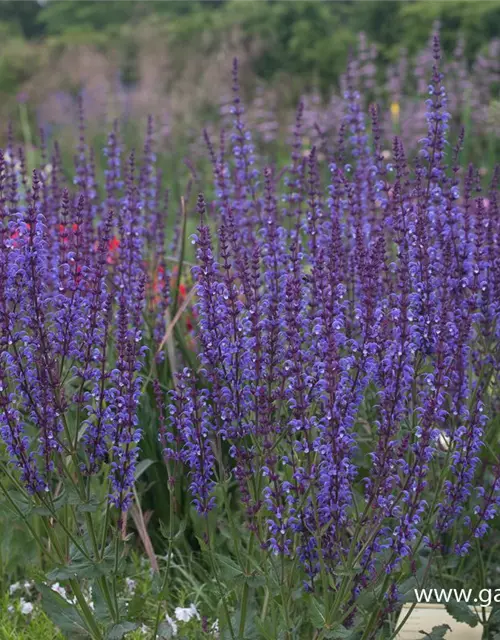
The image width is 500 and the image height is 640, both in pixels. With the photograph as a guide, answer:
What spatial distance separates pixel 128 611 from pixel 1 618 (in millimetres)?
620

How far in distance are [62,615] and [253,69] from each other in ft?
52.4

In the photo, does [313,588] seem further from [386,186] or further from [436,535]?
[386,186]

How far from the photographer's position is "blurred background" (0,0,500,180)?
44.1 ft

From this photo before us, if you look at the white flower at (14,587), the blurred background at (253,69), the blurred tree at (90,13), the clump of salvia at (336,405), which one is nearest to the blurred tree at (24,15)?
the blurred tree at (90,13)

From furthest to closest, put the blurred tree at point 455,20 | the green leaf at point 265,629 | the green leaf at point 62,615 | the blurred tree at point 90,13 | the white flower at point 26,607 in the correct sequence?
the blurred tree at point 90,13 → the blurred tree at point 455,20 → the white flower at point 26,607 → the green leaf at point 62,615 → the green leaf at point 265,629

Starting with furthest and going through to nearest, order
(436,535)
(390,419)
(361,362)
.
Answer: (436,535), (361,362), (390,419)

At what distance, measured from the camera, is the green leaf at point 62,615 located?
3.18m

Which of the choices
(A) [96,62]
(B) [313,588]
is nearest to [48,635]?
(B) [313,588]

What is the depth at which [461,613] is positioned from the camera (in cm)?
339

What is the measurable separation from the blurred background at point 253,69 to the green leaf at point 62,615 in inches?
363

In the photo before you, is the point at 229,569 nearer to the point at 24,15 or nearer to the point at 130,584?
the point at 130,584

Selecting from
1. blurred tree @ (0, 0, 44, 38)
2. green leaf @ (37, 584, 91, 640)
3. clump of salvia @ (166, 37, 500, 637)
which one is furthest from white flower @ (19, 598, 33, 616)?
blurred tree @ (0, 0, 44, 38)

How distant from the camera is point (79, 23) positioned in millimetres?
36312

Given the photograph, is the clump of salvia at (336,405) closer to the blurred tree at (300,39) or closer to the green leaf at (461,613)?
the green leaf at (461,613)
